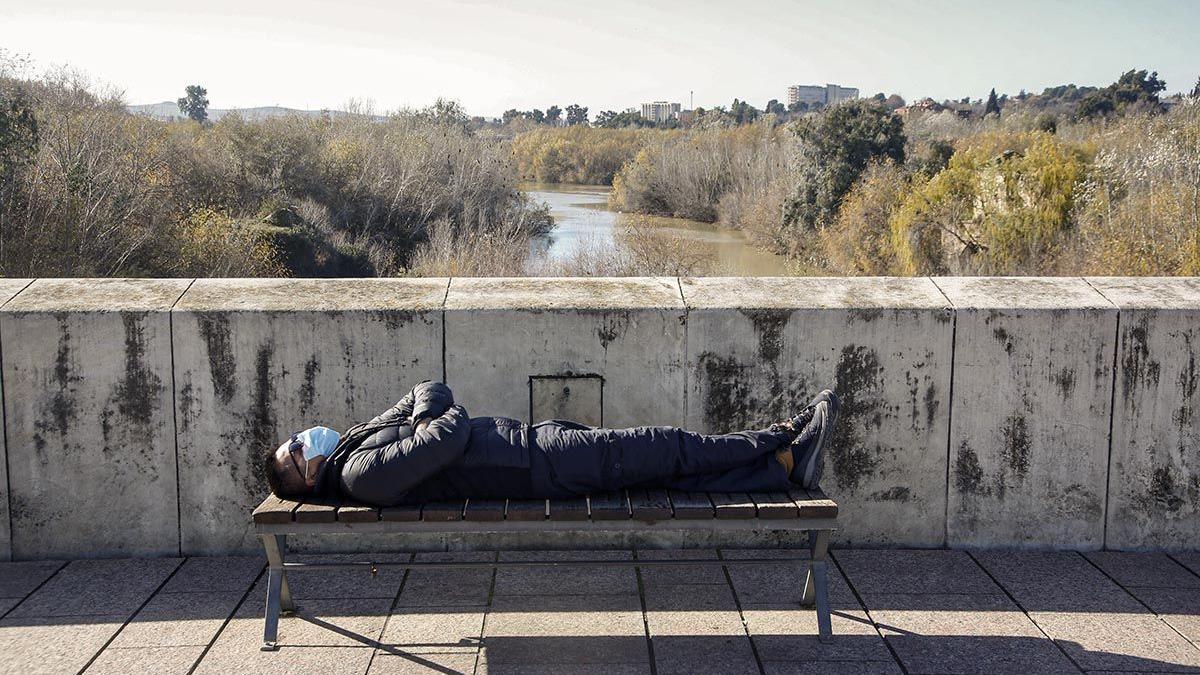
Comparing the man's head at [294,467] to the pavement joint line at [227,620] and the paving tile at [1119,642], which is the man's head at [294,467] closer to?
the pavement joint line at [227,620]

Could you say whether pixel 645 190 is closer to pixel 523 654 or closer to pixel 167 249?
pixel 167 249

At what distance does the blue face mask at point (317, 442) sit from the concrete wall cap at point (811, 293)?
148cm

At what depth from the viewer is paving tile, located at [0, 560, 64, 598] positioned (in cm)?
375

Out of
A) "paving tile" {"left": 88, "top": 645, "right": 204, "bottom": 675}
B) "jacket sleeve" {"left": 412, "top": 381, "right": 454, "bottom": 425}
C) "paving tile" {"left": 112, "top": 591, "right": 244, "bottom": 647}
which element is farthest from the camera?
"jacket sleeve" {"left": 412, "top": 381, "right": 454, "bottom": 425}

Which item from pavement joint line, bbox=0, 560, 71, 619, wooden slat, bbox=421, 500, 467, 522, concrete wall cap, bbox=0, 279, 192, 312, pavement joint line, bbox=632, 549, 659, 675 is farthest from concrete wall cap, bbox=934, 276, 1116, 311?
pavement joint line, bbox=0, 560, 71, 619

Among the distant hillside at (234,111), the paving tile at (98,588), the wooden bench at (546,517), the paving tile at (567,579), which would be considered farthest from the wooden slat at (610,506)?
the distant hillside at (234,111)

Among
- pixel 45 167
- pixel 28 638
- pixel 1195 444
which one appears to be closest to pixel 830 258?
pixel 45 167

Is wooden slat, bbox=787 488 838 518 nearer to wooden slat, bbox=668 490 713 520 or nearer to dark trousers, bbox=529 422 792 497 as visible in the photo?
dark trousers, bbox=529 422 792 497

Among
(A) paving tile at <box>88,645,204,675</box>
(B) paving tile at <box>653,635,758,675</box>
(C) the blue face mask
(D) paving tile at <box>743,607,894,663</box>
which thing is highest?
(C) the blue face mask

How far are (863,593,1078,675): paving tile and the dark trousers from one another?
24.5 inches

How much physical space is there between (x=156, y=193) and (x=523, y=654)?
19212 millimetres

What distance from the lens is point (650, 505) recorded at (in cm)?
331

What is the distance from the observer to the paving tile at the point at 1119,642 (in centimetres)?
321

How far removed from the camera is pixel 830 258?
28.0 meters
